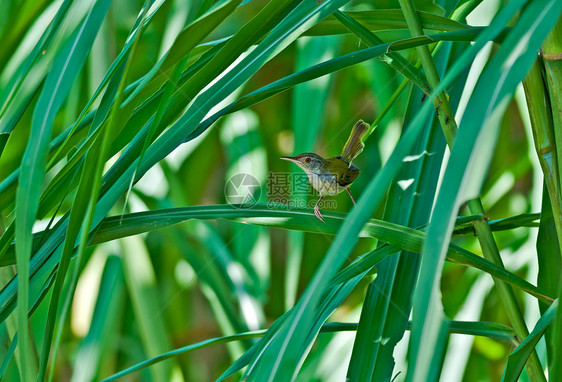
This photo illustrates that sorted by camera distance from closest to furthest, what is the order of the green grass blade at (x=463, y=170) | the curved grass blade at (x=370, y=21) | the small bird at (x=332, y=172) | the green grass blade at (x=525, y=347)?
the green grass blade at (x=463, y=170)
the green grass blade at (x=525, y=347)
the curved grass blade at (x=370, y=21)
the small bird at (x=332, y=172)

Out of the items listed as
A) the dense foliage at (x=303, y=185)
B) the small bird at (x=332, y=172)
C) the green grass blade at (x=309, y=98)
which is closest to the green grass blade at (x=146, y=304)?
the dense foliage at (x=303, y=185)

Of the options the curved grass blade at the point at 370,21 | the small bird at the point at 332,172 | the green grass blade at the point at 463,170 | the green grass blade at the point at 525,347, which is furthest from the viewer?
the small bird at the point at 332,172

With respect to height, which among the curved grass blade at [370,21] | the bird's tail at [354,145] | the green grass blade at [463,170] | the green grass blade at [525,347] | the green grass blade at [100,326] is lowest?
the green grass blade at [100,326]

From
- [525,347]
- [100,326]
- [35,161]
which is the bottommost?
[100,326]

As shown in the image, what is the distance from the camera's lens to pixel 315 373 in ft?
3.52

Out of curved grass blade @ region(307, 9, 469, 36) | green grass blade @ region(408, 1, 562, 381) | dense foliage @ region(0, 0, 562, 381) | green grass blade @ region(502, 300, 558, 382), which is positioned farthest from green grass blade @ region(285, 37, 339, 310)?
green grass blade @ region(408, 1, 562, 381)

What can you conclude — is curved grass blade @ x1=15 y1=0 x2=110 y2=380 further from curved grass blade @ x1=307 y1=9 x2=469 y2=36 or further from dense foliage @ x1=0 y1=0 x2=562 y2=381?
curved grass blade @ x1=307 y1=9 x2=469 y2=36

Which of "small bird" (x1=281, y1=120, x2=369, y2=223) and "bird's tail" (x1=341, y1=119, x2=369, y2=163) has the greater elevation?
"bird's tail" (x1=341, y1=119, x2=369, y2=163)

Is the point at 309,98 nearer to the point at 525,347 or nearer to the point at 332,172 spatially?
the point at 332,172

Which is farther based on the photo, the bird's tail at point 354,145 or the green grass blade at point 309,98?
the green grass blade at point 309,98

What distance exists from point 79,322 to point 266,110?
74 cm

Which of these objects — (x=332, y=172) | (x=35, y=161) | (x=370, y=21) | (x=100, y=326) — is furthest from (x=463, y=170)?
(x=100, y=326)

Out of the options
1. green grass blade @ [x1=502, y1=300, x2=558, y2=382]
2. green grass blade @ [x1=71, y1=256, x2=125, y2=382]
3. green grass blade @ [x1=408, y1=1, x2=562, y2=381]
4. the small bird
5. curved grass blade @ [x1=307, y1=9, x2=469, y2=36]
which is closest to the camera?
green grass blade @ [x1=408, y1=1, x2=562, y2=381]

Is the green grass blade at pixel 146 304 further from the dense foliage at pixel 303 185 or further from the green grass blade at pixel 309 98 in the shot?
the green grass blade at pixel 309 98
